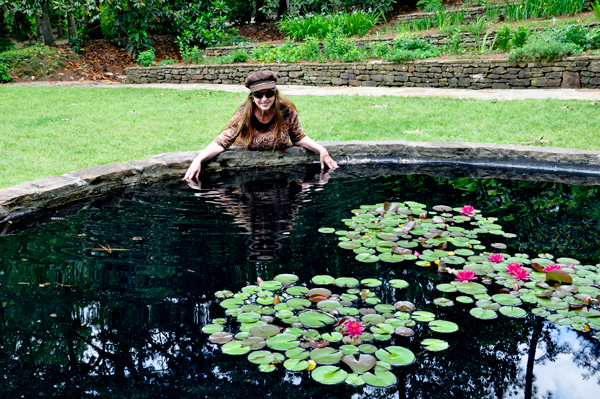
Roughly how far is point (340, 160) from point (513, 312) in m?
3.43

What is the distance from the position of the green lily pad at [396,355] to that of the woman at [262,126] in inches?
125

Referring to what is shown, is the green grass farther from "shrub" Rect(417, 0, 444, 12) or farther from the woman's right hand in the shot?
"shrub" Rect(417, 0, 444, 12)

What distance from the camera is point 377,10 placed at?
1695 centimetres

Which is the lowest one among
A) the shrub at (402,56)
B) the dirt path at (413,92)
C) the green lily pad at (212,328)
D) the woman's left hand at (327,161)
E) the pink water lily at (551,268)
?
the green lily pad at (212,328)

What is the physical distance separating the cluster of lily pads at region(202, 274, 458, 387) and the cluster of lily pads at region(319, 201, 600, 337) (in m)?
0.35

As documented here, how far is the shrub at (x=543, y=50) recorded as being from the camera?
31.4 feet

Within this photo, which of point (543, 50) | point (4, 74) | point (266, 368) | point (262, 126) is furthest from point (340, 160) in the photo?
point (4, 74)

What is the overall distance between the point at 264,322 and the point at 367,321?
1.67 feet

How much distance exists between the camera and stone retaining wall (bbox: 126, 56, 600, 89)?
31.8ft

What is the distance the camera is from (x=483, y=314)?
2707mm

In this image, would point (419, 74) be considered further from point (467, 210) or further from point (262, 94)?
point (467, 210)

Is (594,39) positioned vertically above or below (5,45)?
below

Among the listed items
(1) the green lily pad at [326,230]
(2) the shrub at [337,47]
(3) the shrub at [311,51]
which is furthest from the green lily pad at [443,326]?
(3) the shrub at [311,51]

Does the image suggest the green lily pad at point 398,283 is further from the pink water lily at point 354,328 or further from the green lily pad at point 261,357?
the green lily pad at point 261,357
